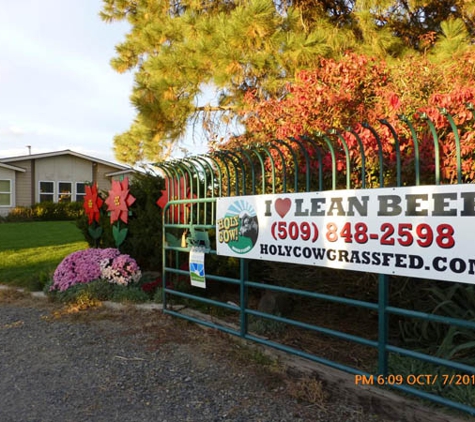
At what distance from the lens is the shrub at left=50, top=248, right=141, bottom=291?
6.94m

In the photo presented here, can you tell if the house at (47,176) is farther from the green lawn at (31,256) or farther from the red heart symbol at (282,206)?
the red heart symbol at (282,206)

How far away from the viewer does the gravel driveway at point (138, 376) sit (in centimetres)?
334

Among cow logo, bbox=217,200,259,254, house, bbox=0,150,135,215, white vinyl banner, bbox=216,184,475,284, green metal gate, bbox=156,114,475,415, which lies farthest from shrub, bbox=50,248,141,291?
house, bbox=0,150,135,215

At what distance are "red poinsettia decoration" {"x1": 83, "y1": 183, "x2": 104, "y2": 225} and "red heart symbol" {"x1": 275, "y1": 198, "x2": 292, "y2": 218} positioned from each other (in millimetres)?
5007

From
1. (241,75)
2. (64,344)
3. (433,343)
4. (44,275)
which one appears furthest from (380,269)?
(241,75)

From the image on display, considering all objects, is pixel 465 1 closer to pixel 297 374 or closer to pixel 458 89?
pixel 458 89

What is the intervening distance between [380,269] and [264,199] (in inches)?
53.3

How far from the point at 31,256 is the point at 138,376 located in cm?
853

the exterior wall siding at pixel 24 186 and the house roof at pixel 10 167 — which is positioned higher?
the house roof at pixel 10 167

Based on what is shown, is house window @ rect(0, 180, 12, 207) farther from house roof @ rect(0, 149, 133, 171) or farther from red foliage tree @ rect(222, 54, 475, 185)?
red foliage tree @ rect(222, 54, 475, 185)

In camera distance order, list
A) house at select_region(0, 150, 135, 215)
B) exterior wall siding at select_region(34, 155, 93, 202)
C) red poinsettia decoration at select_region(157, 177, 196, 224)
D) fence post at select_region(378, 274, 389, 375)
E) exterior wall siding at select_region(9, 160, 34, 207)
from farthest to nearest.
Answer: exterior wall siding at select_region(34, 155, 93, 202)
exterior wall siding at select_region(9, 160, 34, 207)
house at select_region(0, 150, 135, 215)
red poinsettia decoration at select_region(157, 177, 196, 224)
fence post at select_region(378, 274, 389, 375)

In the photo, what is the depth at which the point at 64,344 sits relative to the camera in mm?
4934

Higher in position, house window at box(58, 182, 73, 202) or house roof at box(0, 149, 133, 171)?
house roof at box(0, 149, 133, 171)

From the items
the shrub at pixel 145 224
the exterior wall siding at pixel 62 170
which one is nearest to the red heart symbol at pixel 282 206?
the shrub at pixel 145 224
